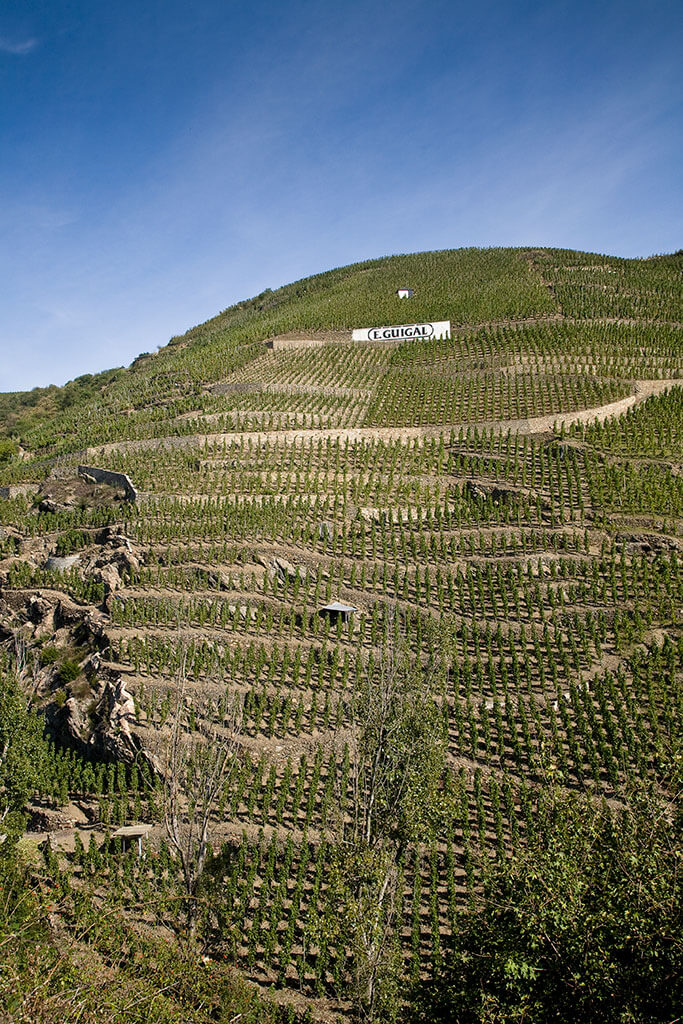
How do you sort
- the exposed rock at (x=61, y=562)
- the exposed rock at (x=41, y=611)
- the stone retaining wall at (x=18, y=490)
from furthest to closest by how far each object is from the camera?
1. the stone retaining wall at (x=18, y=490)
2. the exposed rock at (x=61, y=562)
3. the exposed rock at (x=41, y=611)

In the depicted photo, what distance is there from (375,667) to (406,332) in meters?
47.8

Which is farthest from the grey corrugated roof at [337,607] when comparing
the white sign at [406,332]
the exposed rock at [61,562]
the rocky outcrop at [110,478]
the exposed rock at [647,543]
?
the white sign at [406,332]

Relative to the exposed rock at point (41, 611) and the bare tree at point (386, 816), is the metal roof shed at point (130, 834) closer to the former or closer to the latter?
the bare tree at point (386, 816)

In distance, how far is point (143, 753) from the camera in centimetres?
2000

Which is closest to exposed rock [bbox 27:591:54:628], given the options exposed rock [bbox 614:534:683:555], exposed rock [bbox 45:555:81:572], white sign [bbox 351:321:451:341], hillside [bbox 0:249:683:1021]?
hillside [bbox 0:249:683:1021]

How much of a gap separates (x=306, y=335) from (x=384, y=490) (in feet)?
124

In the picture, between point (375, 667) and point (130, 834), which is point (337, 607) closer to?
point (375, 667)

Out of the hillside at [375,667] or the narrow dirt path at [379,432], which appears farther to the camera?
the narrow dirt path at [379,432]

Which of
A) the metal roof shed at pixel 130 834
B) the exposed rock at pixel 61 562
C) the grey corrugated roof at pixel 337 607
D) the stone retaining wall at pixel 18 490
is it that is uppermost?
the stone retaining wall at pixel 18 490

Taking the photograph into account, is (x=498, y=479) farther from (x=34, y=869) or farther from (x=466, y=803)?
(x=34, y=869)

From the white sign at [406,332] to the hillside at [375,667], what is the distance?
421 inches

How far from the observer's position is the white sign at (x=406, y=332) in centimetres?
6222

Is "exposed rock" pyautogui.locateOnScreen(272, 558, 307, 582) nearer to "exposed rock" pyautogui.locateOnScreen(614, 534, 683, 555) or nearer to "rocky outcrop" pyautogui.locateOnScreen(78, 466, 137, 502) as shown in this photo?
"rocky outcrop" pyautogui.locateOnScreen(78, 466, 137, 502)

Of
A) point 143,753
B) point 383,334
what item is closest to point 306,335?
point 383,334
